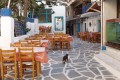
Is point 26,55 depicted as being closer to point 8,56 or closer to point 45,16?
point 8,56

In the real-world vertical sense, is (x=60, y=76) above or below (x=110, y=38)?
below

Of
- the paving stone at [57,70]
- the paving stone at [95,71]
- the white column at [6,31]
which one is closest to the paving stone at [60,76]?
the paving stone at [57,70]

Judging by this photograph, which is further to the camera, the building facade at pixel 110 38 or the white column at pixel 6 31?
the white column at pixel 6 31

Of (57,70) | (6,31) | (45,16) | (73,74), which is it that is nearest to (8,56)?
(73,74)

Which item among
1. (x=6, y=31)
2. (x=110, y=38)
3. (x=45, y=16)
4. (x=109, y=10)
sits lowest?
(x=110, y=38)

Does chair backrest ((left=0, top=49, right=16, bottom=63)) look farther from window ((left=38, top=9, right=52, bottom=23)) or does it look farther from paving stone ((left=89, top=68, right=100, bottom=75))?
window ((left=38, top=9, right=52, bottom=23))

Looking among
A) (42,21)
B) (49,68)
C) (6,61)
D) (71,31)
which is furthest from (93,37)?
(71,31)

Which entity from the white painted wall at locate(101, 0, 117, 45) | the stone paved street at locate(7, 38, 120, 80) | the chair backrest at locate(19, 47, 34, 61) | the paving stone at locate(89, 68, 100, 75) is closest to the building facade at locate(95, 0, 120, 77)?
the white painted wall at locate(101, 0, 117, 45)

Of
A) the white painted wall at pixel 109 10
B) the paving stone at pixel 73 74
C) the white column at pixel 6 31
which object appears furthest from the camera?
Answer: the white painted wall at pixel 109 10

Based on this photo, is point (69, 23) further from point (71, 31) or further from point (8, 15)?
point (8, 15)

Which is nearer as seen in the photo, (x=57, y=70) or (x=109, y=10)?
(x=57, y=70)

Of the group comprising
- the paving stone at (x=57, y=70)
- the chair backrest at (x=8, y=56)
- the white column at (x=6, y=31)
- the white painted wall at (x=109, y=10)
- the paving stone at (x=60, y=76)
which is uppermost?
the white painted wall at (x=109, y=10)

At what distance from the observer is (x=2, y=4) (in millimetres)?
22859

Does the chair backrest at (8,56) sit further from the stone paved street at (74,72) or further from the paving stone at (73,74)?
the paving stone at (73,74)
